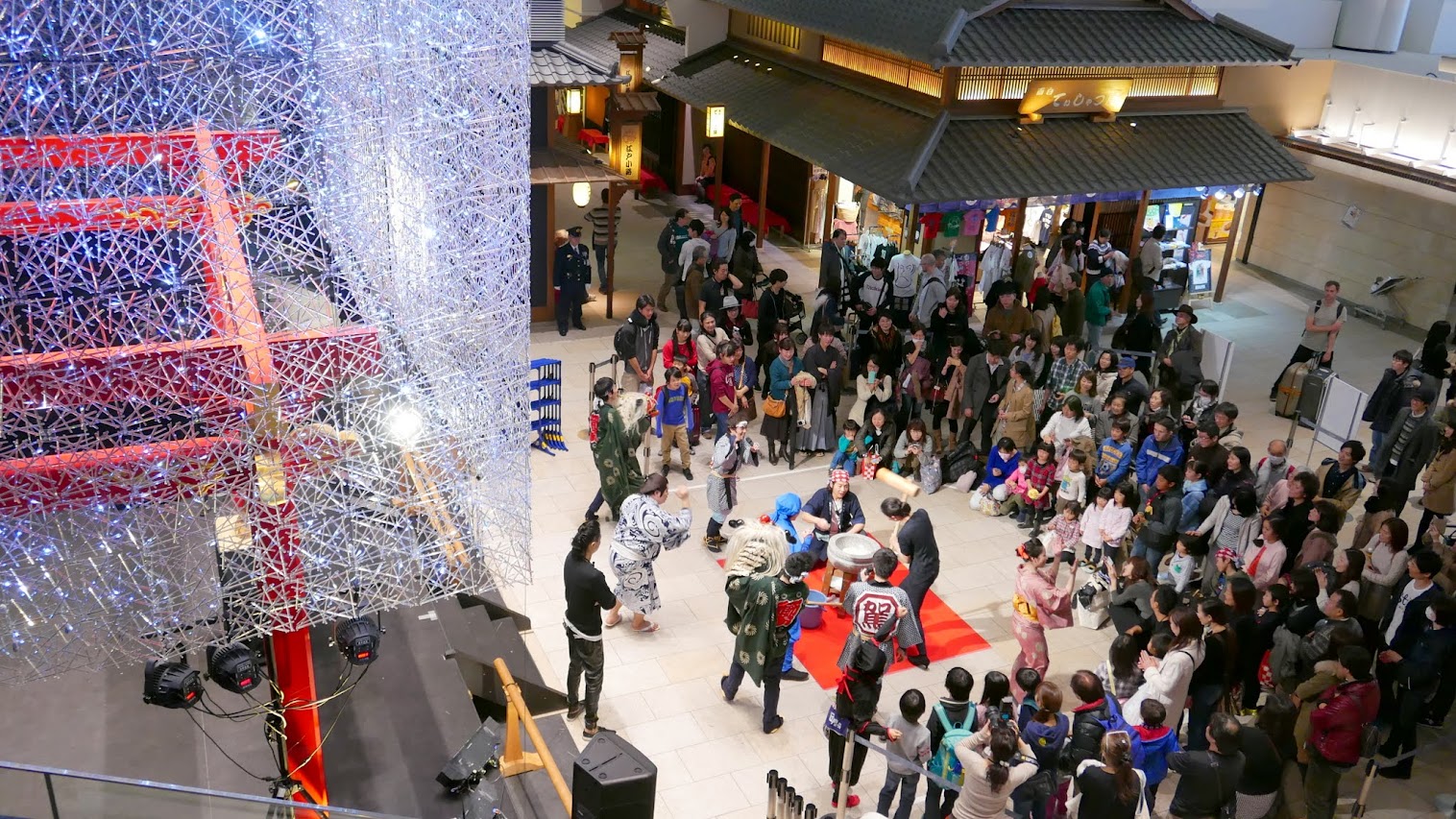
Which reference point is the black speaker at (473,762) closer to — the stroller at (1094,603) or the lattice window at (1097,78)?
the stroller at (1094,603)

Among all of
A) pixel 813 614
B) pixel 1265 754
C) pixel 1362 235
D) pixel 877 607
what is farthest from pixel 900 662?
pixel 1362 235

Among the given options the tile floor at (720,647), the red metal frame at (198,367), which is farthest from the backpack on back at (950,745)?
the red metal frame at (198,367)

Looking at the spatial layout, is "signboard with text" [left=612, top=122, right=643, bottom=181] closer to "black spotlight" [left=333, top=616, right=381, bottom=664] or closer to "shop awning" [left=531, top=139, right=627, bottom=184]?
"shop awning" [left=531, top=139, right=627, bottom=184]

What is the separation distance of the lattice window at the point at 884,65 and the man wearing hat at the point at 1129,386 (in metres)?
5.36

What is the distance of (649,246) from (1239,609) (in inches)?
529

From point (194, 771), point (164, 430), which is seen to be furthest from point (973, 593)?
point (164, 430)

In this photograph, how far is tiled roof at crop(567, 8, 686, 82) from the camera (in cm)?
2191

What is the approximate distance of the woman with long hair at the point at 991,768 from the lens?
710 centimetres

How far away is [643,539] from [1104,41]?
10132 mm

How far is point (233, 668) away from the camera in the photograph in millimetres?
6586

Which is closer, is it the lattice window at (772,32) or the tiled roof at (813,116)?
the tiled roof at (813,116)

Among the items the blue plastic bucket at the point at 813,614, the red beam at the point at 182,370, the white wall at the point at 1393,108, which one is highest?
the red beam at the point at 182,370

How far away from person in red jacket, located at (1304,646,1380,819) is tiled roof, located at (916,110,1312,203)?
26.3ft

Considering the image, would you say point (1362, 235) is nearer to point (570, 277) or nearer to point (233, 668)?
point (570, 277)
